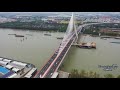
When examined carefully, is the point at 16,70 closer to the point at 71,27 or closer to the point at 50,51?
the point at 50,51

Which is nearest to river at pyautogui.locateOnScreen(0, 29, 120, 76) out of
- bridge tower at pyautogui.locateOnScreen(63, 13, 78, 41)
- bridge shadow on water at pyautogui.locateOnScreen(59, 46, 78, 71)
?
bridge shadow on water at pyautogui.locateOnScreen(59, 46, 78, 71)

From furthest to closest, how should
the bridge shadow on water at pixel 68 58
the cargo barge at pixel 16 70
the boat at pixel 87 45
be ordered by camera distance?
1. the boat at pixel 87 45
2. the bridge shadow on water at pixel 68 58
3. the cargo barge at pixel 16 70

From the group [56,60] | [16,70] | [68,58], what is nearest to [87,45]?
[68,58]

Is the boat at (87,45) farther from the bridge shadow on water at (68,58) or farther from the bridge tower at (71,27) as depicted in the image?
the bridge tower at (71,27)

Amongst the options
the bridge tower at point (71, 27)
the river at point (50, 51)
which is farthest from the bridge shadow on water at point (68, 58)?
the bridge tower at point (71, 27)

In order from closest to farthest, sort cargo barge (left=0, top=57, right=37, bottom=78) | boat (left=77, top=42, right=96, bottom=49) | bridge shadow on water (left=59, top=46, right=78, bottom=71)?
cargo barge (left=0, top=57, right=37, bottom=78) → bridge shadow on water (left=59, top=46, right=78, bottom=71) → boat (left=77, top=42, right=96, bottom=49)

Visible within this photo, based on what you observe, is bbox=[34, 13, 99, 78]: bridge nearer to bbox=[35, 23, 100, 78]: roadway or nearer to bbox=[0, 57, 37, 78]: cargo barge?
bbox=[35, 23, 100, 78]: roadway

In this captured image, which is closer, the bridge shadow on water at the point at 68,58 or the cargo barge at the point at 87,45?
the bridge shadow on water at the point at 68,58
